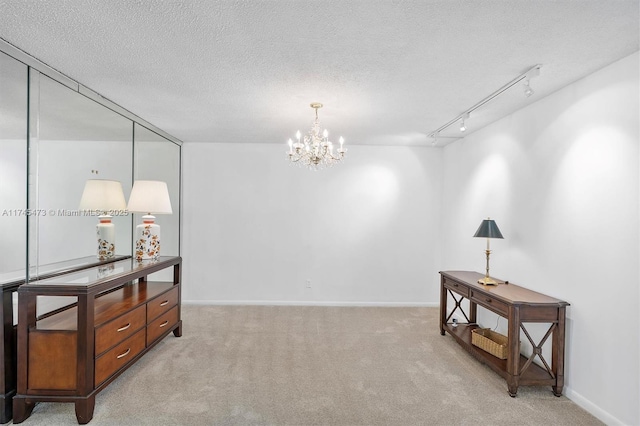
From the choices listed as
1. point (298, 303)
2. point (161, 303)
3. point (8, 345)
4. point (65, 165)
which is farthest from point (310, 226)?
point (8, 345)

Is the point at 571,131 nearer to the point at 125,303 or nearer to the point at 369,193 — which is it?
the point at 369,193

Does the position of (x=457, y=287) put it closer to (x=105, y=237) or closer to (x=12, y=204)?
(x=105, y=237)

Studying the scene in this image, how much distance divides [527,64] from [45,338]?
12.6 ft

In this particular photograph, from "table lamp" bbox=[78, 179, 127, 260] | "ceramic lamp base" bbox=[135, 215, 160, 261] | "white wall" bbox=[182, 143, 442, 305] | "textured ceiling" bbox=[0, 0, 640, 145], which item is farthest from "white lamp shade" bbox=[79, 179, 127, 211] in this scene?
"white wall" bbox=[182, 143, 442, 305]

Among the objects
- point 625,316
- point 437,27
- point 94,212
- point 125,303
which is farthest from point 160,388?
point 625,316

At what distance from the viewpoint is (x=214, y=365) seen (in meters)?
3.15

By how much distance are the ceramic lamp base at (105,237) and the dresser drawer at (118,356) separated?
33.6 inches

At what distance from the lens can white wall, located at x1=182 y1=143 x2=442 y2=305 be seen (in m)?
5.26

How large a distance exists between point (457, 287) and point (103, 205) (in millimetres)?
3760

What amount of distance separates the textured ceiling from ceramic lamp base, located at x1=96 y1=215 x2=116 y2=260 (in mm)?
1201

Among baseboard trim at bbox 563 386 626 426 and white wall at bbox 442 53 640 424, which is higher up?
white wall at bbox 442 53 640 424

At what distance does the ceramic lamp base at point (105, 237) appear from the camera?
129 inches

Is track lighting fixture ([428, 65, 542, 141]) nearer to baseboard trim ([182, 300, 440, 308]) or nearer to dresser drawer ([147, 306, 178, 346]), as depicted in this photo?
baseboard trim ([182, 300, 440, 308])

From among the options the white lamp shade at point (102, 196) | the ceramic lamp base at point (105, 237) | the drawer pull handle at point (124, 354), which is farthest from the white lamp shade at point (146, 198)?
→ the drawer pull handle at point (124, 354)
